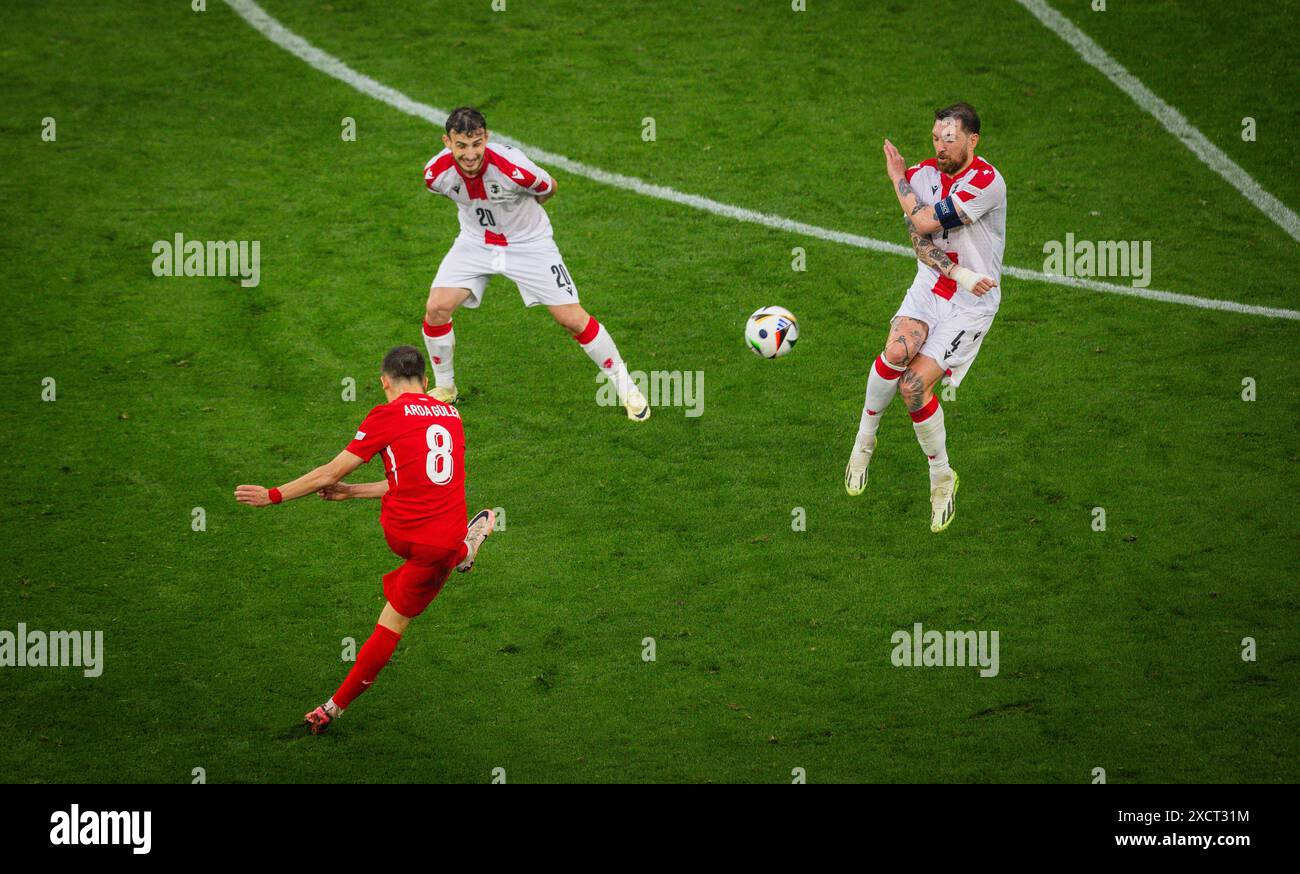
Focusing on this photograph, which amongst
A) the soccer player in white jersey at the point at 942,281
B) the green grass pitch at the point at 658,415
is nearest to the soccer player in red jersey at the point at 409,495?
the green grass pitch at the point at 658,415

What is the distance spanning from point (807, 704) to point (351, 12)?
1095 centimetres

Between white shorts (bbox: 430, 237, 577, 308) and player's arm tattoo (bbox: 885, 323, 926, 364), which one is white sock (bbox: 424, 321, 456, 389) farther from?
player's arm tattoo (bbox: 885, 323, 926, 364)

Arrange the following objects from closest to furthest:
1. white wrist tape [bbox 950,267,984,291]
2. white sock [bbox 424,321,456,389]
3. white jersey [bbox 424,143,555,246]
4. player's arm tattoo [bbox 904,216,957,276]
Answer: white wrist tape [bbox 950,267,984,291] → player's arm tattoo [bbox 904,216,957,276] → white jersey [bbox 424,143,555,246] → white sock [bbox 424,321,456,389]

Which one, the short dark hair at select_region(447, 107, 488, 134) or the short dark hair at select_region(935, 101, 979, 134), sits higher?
the short dark hair at select_region(447, 107, 488, 134)

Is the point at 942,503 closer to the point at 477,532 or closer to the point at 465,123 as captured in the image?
the point at 477,532

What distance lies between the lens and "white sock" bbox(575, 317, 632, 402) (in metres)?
10.4

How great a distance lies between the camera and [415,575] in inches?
305

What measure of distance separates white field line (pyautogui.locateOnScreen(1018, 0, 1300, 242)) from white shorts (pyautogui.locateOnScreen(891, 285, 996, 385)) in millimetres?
5062

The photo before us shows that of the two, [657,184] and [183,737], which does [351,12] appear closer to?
[657,184]

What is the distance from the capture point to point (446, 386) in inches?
421

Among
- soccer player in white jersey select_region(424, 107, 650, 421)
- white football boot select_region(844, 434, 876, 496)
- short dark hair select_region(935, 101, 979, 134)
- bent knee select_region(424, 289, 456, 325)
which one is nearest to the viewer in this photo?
short dark hair select_region(935, 101, 979, 134)

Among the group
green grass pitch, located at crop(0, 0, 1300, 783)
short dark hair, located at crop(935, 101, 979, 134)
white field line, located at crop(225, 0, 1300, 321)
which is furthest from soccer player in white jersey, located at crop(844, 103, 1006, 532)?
white field line, located at crop(225, 0, 1300, 321)

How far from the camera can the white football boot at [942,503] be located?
948 cm
